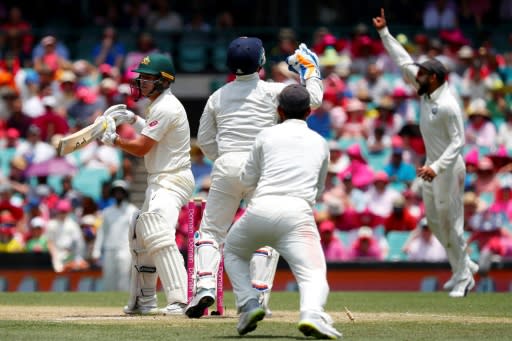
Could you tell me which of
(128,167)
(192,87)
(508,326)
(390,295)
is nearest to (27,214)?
(128,167)

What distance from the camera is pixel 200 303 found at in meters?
10.1

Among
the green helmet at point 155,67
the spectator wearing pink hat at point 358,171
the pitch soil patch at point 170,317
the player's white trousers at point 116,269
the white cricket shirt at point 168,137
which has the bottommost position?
the player's white trousers at point 116,269

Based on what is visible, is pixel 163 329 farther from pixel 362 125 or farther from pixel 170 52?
pixel 170 52

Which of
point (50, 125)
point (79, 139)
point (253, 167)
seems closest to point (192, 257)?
point (79, 139)

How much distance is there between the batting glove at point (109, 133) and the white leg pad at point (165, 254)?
2.17 ft

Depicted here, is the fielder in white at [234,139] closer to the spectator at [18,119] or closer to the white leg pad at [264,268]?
the white leg pad at [264,268]

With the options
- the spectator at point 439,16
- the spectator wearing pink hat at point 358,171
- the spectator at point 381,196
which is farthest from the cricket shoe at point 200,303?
the spectator at point 439,16

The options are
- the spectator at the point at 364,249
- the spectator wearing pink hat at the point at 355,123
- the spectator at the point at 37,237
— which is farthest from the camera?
the spectator wearing pink hat at the point at 355,123

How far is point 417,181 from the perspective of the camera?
19328mm

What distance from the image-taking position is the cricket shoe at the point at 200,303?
10.0 meters

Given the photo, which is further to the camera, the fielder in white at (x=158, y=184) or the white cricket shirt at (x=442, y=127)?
the white cricket shirt at (x=442, y=127)

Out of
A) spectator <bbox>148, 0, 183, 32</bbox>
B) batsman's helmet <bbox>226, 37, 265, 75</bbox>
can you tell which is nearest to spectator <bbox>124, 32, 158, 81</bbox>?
spectator <bbox>148, 0, 183, 32</bbox>

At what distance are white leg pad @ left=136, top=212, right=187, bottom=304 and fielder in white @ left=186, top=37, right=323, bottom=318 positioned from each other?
0.33m

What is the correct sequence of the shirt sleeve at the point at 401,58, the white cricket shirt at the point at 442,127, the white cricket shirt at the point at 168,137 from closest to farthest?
the white cricket shirt at the point at 168,137 < the white cricket shirt at the point at 442,127 < the shirt sleeve at the point at 401,58
